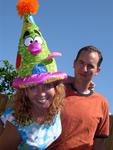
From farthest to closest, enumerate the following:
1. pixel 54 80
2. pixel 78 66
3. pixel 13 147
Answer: pixel 78 66
pixel 13 147
pixel 54 80

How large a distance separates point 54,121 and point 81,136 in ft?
1.04

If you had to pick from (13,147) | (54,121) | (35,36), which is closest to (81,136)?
(54,121)

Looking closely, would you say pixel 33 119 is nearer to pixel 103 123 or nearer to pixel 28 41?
pixel 28 41

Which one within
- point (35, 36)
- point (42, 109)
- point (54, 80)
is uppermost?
point (35, 36)

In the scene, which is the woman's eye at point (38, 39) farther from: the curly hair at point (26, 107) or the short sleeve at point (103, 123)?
the short sleeve at point (103, 123)

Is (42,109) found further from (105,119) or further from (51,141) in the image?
(105,119)

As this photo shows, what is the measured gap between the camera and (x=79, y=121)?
11.7 feet

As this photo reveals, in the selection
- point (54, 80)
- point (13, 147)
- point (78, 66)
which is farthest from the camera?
point (78, 66)

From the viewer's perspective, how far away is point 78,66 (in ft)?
12.3

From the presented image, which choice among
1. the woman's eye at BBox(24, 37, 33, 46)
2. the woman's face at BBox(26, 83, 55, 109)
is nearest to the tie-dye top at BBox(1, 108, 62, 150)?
the woman's face at BBox(26, 83, 55, 109)

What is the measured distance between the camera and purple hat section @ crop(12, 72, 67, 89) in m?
3.15

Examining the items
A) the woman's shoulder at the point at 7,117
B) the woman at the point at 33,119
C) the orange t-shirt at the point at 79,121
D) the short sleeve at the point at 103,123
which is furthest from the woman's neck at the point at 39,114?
the short sleeve at the point at 103,123

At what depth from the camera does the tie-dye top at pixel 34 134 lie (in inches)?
128

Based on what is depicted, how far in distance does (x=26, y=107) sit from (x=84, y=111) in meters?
0.55
